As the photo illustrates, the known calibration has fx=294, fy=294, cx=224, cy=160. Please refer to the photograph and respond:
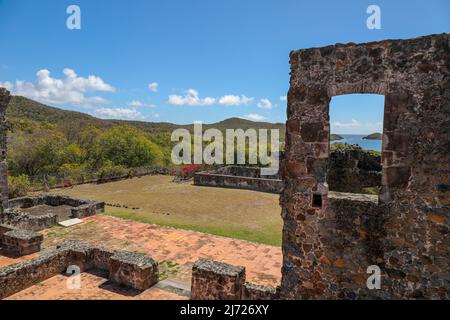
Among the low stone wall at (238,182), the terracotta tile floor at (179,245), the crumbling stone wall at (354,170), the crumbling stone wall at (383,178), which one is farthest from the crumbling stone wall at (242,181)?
the crumbling stone wall at (383,178)

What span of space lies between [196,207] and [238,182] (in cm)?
570

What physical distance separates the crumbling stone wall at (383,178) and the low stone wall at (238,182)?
13673 mm

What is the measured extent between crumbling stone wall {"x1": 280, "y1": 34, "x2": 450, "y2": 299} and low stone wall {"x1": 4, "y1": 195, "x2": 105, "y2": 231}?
10.2 metres

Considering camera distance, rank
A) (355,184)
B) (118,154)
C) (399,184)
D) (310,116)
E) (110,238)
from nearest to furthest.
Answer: (399,184)
(310,116)
(355,184)
(110,238)
(118,154)

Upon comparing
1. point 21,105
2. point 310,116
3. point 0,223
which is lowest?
point 0,223

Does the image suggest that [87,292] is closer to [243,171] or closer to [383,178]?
[383,178]

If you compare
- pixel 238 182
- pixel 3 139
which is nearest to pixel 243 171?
pixel 238 182

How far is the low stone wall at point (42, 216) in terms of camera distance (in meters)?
10.7

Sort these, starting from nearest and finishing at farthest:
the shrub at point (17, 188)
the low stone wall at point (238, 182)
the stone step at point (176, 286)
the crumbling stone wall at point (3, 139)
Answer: the stone step at point (176, 286) < the crumbling stone wall at point (3, 139) < the shrub at point (17, 188) < the low stone wall at point (238, 182)

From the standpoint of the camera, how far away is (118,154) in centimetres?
2892

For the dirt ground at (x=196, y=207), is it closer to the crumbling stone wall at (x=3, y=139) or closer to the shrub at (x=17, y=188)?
the shrub at (x=17, y=188)
